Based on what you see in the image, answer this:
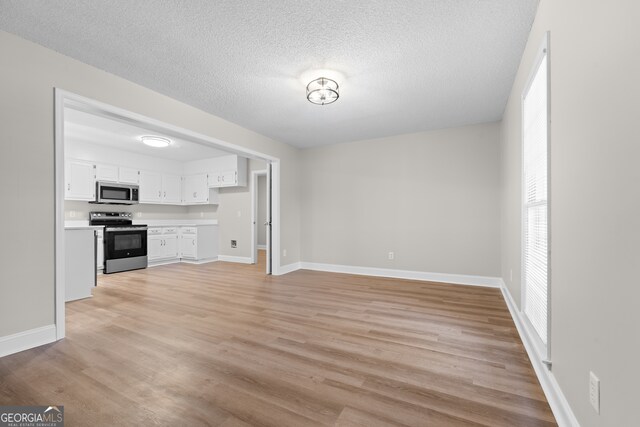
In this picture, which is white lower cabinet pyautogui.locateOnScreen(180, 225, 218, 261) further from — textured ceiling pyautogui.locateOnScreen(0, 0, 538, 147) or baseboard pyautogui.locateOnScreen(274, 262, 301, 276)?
textured ceiling pyautogui.locateOnScreen(0, 0, 538, 147)

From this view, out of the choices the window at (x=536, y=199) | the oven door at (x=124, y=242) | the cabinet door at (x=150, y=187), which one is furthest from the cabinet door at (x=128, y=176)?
the window at (x=536, y=199)

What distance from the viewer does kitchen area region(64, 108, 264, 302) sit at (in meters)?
4.26

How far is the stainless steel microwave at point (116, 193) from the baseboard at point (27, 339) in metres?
3.94

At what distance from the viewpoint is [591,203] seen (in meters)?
1.10

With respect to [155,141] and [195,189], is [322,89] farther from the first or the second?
[195,189]

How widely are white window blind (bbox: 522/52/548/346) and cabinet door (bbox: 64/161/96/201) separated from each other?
686 cm

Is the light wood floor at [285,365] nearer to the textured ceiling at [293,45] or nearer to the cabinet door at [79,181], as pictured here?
the textured ceiling at [293,45]

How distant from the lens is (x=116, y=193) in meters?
5.66

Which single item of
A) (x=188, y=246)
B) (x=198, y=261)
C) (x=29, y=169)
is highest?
(x=29, y=169)

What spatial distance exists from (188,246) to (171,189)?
1516 mm

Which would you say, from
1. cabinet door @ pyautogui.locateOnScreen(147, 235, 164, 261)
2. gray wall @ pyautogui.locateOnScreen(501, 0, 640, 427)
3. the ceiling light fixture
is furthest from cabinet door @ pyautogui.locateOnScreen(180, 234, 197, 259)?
gray wall @ pyautogui.locateOnScreen(501, 0, 640, 427)

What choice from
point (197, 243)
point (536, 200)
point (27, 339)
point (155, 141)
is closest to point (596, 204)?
point (536, 200)

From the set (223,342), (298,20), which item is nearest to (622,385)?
(223,342)

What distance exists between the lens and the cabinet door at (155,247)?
6.02 m
